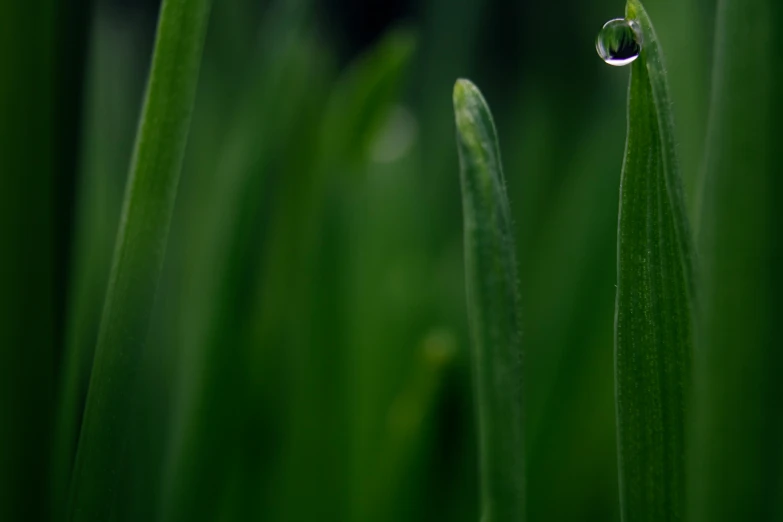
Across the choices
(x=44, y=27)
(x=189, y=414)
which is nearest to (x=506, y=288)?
(x=44, y=27)

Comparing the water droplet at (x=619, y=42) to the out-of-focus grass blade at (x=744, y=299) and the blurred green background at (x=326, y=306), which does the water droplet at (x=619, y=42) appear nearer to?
the out-of-focus grass blade at (x=744, y=299)

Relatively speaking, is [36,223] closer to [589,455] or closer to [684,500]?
[684,500]

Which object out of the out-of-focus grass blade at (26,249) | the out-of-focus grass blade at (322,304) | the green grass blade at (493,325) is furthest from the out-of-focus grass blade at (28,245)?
the out-of-focus grass blade at (322,304)

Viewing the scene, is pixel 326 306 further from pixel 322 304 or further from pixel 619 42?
pixel 619 42

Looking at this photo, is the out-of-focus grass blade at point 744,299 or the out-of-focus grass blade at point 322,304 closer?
the out-of-focus grass blade at point 744,299

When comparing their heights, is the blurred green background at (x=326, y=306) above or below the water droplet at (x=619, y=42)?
below

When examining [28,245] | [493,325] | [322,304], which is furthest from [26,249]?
[322,304]

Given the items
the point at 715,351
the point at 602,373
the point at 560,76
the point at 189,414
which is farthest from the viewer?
the point at 560,76
